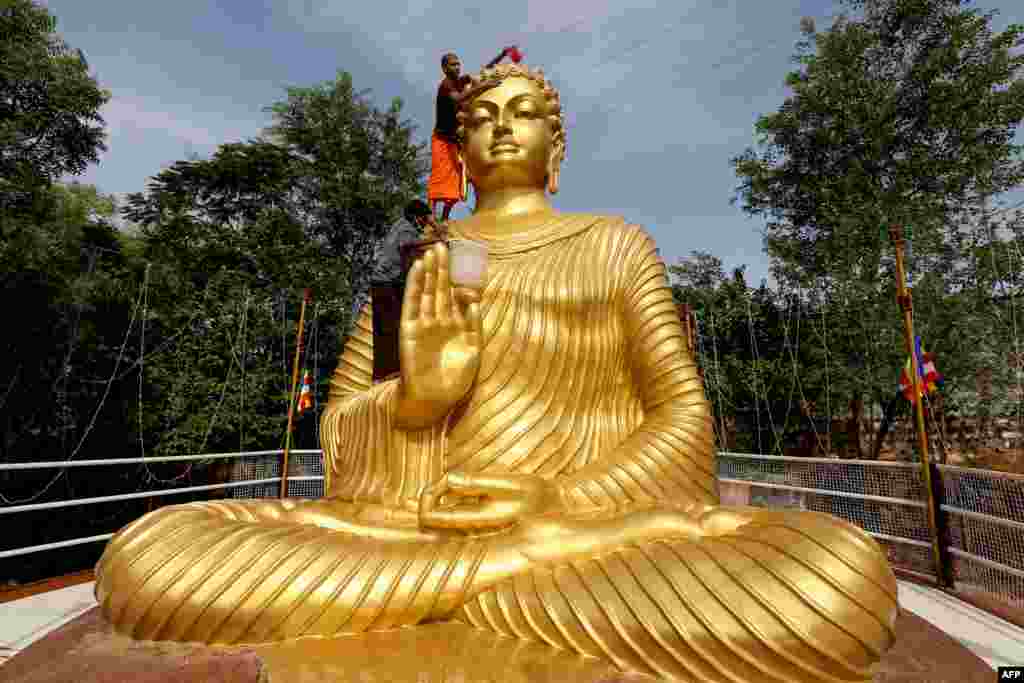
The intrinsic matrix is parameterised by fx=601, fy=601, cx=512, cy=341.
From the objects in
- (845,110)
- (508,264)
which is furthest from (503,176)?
(845,110)

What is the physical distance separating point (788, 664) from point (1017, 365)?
9.76 metres

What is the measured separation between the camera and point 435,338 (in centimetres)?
238

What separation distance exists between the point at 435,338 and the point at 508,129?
62.9 inches

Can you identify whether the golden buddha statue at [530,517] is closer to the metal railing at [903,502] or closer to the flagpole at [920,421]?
the metal railing at [903,502]

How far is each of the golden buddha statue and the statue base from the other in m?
0.05

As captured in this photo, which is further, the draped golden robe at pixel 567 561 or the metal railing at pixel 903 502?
the metal railing at pixel 903 502

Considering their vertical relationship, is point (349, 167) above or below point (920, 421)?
above

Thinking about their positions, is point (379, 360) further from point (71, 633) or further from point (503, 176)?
point (71, 633)

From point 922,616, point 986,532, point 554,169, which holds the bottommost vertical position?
point 922,616

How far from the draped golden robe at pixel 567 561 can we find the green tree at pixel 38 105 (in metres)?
9.01

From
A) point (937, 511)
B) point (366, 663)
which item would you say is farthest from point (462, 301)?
point (937, 511)

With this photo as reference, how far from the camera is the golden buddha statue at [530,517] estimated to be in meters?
1.62

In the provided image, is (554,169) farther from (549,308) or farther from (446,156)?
(549,308)

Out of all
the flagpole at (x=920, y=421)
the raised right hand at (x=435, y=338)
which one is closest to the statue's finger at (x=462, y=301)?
the raised right hand at (x=435, y=338)
